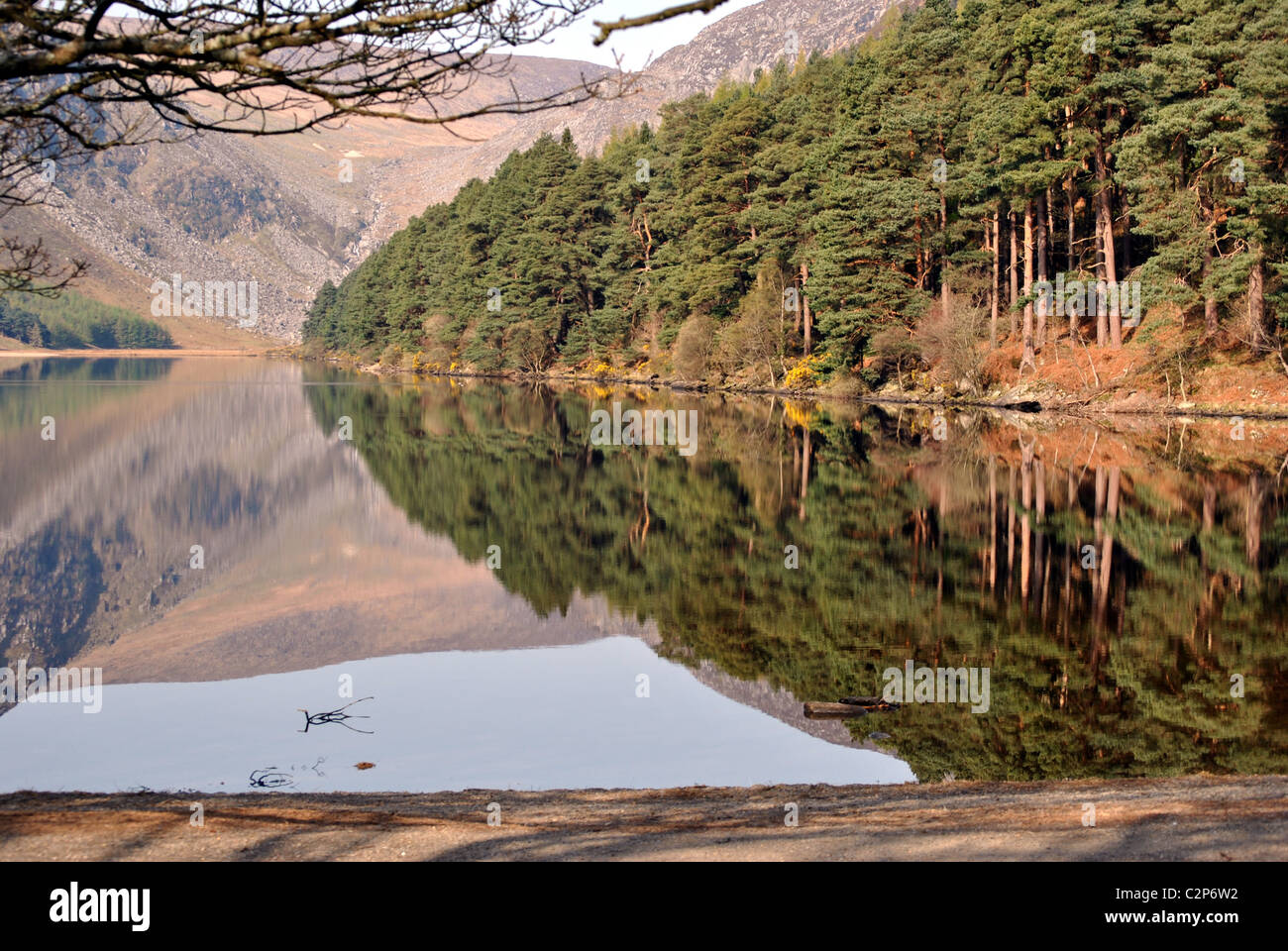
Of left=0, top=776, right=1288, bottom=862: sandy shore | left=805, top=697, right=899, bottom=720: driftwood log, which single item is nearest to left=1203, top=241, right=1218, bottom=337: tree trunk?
left=805, top=697, right=899, bottom=720: driftwood log

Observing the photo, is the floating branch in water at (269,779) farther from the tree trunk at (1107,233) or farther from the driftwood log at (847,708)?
the tree trunk at (1107,233)

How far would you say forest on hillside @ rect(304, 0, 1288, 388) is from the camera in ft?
130

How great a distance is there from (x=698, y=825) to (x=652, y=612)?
943 centimetres

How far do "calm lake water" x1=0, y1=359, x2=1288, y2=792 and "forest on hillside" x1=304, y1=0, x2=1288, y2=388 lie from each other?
9.38 m

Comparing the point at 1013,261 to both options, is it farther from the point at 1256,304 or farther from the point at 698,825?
the point at 698,825

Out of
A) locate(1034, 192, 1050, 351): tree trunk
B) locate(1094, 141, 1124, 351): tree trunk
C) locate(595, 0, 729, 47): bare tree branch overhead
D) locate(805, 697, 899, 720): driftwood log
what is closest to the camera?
locate(595, 0, 729, 47): bare tree branch overhead

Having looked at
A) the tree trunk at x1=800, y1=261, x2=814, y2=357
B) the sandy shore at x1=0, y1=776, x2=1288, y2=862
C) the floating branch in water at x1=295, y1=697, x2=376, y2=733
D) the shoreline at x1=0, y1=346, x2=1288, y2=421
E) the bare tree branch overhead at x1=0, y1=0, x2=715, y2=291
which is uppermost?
the tree trunk at x1=800, y1=261, x2=814, y2=357

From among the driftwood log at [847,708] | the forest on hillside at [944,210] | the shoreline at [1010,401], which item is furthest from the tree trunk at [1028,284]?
the driftwood log at [847,708]

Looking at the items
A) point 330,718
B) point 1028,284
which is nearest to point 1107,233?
point 1028,284

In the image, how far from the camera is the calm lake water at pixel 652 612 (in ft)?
37.1

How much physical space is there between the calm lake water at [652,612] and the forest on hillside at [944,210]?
9380mm

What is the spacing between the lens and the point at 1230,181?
40.0 metres

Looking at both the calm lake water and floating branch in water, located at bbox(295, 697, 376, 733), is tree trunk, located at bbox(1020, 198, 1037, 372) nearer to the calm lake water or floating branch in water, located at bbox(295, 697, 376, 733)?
the calm lake water
